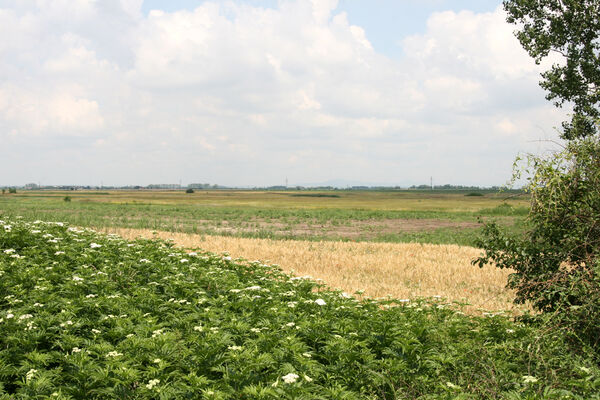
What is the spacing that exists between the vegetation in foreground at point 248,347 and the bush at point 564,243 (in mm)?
610

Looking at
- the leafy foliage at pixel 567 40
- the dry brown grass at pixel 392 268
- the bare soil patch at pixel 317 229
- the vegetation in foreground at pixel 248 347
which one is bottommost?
the bare soil patch at pixel 317 229

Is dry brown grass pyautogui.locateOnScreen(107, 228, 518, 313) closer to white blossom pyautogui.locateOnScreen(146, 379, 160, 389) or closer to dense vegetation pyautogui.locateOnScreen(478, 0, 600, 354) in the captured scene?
dense vegetation pyautogui.locateOnScreen(478, 0, 600, 354)

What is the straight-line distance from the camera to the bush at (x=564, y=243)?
263 inches

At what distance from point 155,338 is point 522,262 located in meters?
6.39

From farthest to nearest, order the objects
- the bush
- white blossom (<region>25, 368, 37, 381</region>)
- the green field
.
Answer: the green field < the bush < white blossom (<region>25, 368, 37, 381</region>)

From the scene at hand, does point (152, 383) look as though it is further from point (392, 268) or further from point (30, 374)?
point (392, 268)

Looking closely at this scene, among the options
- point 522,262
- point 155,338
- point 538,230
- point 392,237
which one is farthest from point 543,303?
point 392,237

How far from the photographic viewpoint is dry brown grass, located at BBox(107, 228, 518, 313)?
42.4 ft

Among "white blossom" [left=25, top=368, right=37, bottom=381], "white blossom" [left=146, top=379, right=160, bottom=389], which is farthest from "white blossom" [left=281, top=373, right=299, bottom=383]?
"white blossom" [left=25, top=368, right=37, bottom=381]

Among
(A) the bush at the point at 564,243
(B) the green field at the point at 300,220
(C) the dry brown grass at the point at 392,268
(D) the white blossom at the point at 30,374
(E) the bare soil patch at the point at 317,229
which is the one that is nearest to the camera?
(D) the white blossom at the point at 30,374

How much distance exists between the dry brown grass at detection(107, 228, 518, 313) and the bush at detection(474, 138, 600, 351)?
2.71 meters

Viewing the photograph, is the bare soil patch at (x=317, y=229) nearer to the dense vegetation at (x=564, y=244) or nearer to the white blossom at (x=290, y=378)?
the dense vegetation at (x=564, y=244)

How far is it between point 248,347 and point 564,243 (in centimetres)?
560

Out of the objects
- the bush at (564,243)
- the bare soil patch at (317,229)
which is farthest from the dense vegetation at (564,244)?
the bare soil patch at (317,229)
